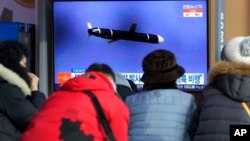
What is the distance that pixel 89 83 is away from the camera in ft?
9.41

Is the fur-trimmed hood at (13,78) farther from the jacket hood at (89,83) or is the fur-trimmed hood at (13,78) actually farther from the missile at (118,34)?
the missile at (118,34)

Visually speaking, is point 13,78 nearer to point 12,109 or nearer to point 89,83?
point 12,109

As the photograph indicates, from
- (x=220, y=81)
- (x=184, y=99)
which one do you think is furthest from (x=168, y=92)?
(x=220, y=81)

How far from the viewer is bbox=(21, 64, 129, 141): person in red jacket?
2734 millimetres

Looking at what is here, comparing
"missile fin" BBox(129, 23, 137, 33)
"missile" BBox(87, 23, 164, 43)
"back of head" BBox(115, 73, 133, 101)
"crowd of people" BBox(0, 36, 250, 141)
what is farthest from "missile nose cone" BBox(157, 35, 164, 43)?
"crowd of people" BBox(0, 36, 250, 141)

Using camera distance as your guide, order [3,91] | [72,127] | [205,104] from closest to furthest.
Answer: [72,127]
[205,104]
[3,91]

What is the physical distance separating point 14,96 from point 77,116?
0.86m

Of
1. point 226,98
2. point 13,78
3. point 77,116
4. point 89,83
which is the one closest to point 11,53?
point 13,78

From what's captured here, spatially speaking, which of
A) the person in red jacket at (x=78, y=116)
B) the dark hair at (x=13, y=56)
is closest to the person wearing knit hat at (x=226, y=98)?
the person in red jacket at (x=78, y=116)

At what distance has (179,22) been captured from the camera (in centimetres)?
536

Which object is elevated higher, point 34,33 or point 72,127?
point 34,33

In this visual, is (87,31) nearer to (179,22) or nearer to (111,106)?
(179,22)

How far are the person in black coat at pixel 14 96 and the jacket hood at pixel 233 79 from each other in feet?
4.14

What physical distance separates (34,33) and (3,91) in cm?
236
